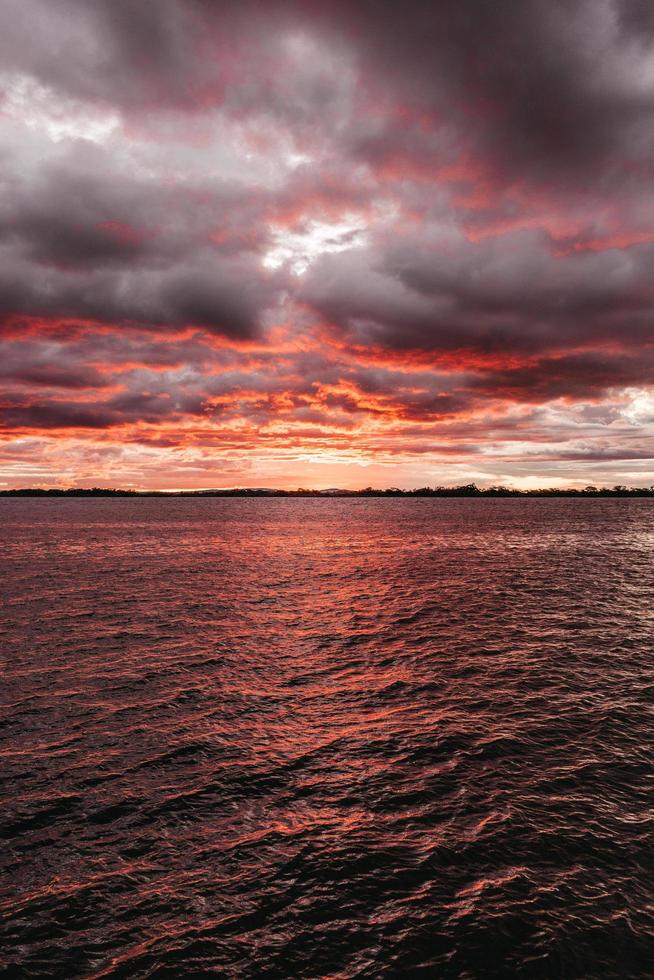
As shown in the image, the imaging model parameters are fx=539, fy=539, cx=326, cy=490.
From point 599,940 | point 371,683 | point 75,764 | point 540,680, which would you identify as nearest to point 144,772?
point 75,764

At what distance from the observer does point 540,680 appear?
25.3 m

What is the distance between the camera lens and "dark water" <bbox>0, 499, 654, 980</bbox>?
10.6 m

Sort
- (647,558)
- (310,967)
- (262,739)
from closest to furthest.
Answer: (310,967) < (262,739) < (647,558)

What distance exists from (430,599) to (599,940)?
1397 inches

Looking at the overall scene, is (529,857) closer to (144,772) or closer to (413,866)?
(413,866)

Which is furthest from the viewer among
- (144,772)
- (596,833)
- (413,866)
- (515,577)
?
(515,577)

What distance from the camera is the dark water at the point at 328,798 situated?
10.6m

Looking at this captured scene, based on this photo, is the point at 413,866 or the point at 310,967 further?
the point at 413,866

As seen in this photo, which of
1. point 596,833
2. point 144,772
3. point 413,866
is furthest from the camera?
point 144,772

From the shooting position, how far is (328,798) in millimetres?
15391

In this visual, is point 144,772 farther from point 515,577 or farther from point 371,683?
point 515,577

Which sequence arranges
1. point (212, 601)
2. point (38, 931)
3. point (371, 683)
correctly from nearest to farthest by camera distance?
point (38, 931) < point (371, 683) < point (212, 601)

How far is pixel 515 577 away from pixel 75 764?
4970 centimetres

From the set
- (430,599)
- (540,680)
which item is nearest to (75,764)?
(540,680)
